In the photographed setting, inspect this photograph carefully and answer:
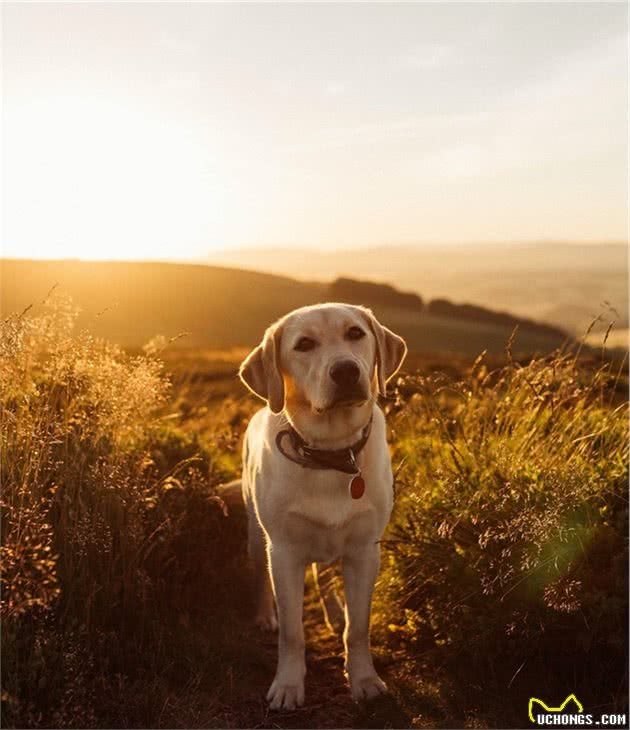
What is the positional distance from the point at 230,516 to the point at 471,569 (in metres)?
2.24

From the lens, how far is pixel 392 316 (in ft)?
130

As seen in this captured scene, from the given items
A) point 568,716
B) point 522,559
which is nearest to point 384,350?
point 522,559

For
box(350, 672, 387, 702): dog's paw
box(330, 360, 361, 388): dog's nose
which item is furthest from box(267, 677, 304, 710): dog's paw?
box(330, 360, 361, 388): dog's nose

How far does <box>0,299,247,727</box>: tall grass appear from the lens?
12.0 ft

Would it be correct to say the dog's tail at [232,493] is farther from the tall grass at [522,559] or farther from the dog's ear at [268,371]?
the dog's ear at [268,371]

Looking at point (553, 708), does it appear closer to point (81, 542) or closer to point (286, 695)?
point (286, 695)

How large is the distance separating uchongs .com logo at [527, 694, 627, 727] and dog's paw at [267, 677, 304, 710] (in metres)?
1.19

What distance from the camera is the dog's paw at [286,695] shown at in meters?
4.24

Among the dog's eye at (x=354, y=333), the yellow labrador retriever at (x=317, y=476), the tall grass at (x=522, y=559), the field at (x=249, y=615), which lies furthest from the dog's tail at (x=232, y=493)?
the dog's eye at (x=354, y=333)

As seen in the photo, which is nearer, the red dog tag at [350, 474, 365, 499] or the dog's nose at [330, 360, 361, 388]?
the dog's nose at [330, 360, 361, 388]

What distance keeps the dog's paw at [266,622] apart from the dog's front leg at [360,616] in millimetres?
1045

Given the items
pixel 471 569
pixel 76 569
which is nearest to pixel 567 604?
pixel 471 569

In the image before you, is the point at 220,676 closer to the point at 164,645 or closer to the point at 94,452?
the point at 164,645

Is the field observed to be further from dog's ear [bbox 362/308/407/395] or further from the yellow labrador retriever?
dog's ear [bbox 362/308/407/395]
